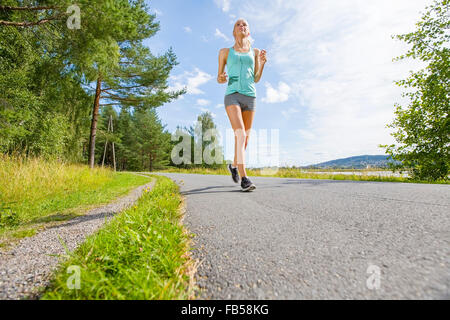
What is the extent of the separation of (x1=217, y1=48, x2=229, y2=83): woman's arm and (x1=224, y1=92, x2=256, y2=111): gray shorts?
0.49m

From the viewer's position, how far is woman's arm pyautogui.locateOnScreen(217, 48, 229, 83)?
12.8 feet

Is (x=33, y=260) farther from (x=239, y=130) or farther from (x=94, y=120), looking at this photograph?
(x=94, y=120)

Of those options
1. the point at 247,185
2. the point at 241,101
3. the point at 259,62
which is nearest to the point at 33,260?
the point at 247,185

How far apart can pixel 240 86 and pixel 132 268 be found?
3369 millimetres

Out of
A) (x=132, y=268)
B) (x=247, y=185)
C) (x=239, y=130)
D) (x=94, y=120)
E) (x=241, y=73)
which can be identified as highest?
(x=94, y=120)

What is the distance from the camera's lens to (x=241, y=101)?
12.2ft

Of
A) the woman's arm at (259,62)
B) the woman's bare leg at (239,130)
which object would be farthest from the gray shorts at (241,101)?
the woman's arm at (259,62)

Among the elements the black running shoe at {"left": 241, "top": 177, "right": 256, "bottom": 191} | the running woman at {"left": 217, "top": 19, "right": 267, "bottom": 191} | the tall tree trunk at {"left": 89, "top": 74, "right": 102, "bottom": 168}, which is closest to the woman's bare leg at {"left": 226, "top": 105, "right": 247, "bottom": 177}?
the running woman at {"left": 217, "top": 19, "right": 267, "bottom": 191}

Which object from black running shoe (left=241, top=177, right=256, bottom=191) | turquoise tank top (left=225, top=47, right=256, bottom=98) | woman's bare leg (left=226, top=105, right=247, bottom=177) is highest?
turquoise tank top (left=225, top=47, right=256, bottom=98)

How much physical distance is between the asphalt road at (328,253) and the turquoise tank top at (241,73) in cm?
254

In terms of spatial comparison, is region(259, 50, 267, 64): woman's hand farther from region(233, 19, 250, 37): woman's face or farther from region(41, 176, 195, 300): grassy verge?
region(41, 176, 195, 300): grassy verge

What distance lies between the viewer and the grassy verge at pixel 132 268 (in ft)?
2.54
